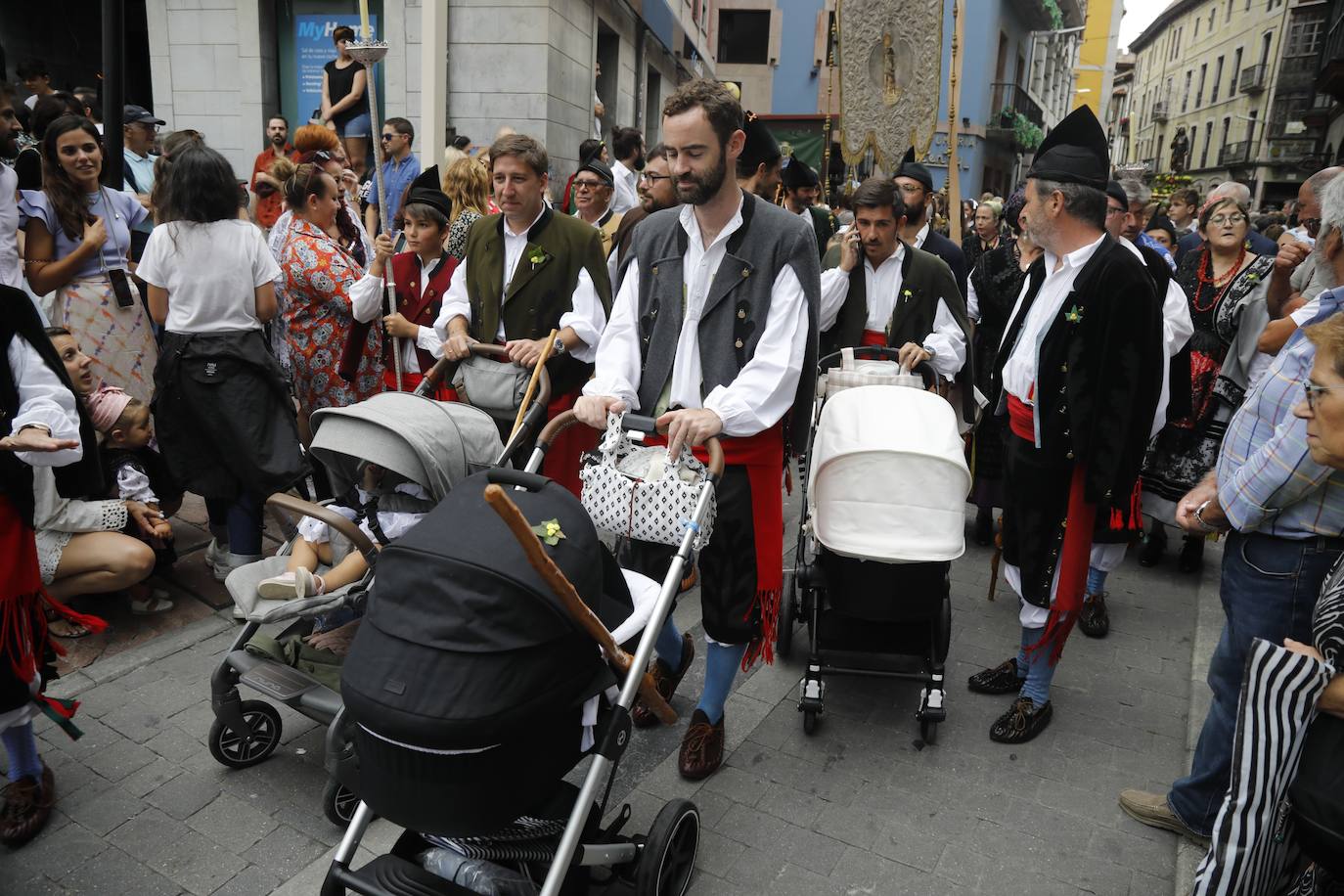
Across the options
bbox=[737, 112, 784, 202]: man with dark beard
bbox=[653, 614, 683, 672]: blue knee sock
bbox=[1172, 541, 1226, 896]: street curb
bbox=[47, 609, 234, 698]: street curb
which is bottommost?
bbox=[47, 609, 234, 698]: street curb

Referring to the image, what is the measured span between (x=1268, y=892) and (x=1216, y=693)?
0.79 meters

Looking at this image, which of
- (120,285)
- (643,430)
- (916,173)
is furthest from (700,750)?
(916,173)

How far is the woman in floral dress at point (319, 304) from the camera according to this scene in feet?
16.5

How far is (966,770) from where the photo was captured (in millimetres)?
3543

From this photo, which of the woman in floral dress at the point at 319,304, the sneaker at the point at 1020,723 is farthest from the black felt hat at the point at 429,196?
the sneaker at the point at 1020,723

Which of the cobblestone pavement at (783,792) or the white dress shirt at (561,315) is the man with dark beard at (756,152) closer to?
the white dress shirt at (561,315)

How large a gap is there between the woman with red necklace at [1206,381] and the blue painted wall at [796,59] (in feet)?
99.8

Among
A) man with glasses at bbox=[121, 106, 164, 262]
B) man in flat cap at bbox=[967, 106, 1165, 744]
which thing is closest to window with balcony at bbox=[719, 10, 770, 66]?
man with glasses at bbox=[121, 106, 164, 262]

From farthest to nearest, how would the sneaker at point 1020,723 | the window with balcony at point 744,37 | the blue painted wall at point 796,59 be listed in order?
1. the window with balcony at point 744,37
2. the blue painted wall at point 796,59
3. the sneaker at point 1020,723

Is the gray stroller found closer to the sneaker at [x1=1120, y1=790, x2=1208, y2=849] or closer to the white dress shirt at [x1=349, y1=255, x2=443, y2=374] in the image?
the white dress shirt at [x1=349, y1=255, x2=443, y2=374]

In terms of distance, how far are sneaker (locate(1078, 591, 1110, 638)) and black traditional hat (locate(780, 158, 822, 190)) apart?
4.21 meters

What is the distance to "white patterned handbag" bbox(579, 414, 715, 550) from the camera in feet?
9.06

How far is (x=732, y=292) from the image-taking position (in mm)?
3188

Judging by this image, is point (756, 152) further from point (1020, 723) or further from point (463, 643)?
point (463, 643)
